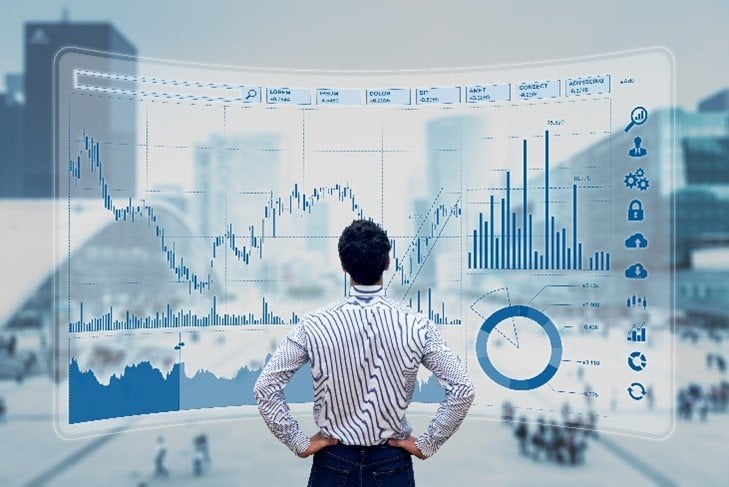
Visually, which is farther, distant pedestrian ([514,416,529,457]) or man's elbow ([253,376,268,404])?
distant pedestrian ([514,416,529,457])

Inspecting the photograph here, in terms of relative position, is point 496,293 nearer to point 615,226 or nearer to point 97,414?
point 615,226

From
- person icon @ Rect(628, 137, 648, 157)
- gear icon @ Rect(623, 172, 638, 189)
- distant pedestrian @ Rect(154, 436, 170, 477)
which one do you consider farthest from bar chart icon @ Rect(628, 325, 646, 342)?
distant pedestrian @ Rect(154, 436, 170, 477)

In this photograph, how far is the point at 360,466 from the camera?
183cm

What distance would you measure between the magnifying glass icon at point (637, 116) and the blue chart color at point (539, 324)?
915 millimetres

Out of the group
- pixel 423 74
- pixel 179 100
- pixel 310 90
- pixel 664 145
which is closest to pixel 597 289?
pixel 664 145

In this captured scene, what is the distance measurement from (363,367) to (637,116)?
76.2 inches

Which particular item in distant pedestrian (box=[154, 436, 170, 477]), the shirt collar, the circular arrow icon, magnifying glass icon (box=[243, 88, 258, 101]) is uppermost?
magnifying glass icon (box=[243, 88, 258, 101])

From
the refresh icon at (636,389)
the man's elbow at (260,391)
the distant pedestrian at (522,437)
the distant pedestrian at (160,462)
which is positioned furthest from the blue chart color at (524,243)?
the distant pedestrian at (160,462)

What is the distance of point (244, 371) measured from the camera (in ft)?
10.5

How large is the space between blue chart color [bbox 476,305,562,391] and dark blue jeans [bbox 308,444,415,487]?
134 cm

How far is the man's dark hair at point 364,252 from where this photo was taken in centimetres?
182

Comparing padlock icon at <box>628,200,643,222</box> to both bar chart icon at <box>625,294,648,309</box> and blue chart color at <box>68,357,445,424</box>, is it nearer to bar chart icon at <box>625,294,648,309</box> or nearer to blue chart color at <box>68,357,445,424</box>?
bar chart icon at <box>625,294,648,309</box>

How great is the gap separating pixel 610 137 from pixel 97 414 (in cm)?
256

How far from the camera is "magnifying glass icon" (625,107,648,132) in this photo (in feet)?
9.98
